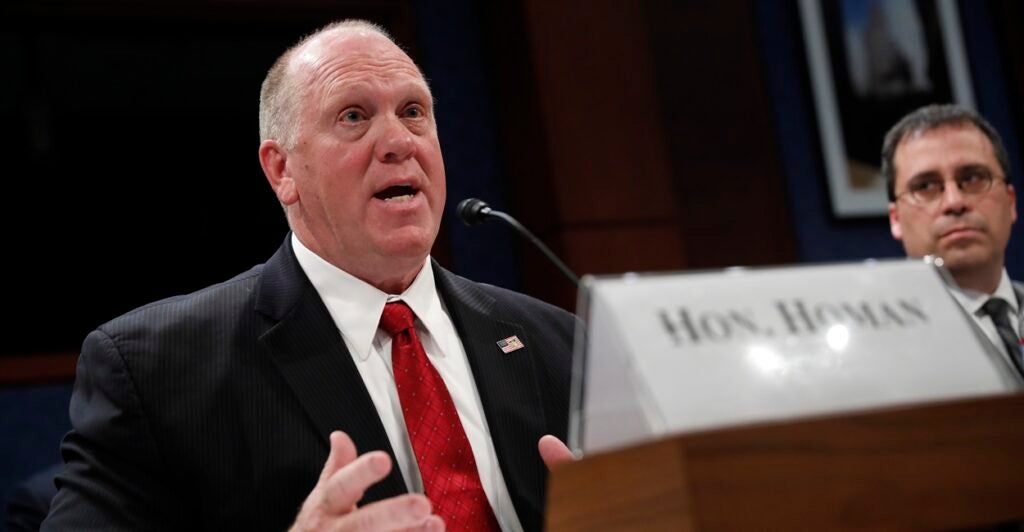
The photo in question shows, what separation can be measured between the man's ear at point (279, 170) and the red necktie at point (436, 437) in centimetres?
40

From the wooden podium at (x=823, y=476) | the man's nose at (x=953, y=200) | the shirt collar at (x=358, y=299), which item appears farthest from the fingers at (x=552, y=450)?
the man's nose at (x=953, y=200)

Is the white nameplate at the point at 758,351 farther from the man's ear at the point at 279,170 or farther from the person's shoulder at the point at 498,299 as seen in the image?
the man's ear at the point at 279,170

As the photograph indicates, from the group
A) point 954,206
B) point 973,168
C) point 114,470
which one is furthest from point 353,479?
point 973,168

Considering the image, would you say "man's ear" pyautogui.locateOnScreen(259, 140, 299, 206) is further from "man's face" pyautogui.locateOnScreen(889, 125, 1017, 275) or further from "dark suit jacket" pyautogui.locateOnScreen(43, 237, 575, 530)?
"man's face" pyautogui.locateOnScreen(889, 125, 1017, 275)

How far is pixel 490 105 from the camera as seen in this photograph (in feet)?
13.9

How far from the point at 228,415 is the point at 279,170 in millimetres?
605

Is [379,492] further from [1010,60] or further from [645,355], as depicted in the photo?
[1010,60]

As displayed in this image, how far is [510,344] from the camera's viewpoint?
1.92 meters

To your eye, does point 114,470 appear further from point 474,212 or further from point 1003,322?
point 1003,322

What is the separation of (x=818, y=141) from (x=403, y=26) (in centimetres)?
182

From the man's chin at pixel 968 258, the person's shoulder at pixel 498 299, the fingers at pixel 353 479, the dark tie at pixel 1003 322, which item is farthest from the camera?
the man's chin at pixel 968 258

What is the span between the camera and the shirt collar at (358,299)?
1775mm

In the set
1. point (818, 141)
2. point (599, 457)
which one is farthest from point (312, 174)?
point (818, 141)

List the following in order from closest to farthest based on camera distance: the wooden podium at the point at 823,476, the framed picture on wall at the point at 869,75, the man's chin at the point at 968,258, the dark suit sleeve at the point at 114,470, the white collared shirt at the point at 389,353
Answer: the wooden podium at the point at 823,476, the dark suit sleeve at the point at 114,470, the white collared shirt at the point at 389,353, the man's chin at the point at 968,258, the framed picture on wall at the point at 869,75
